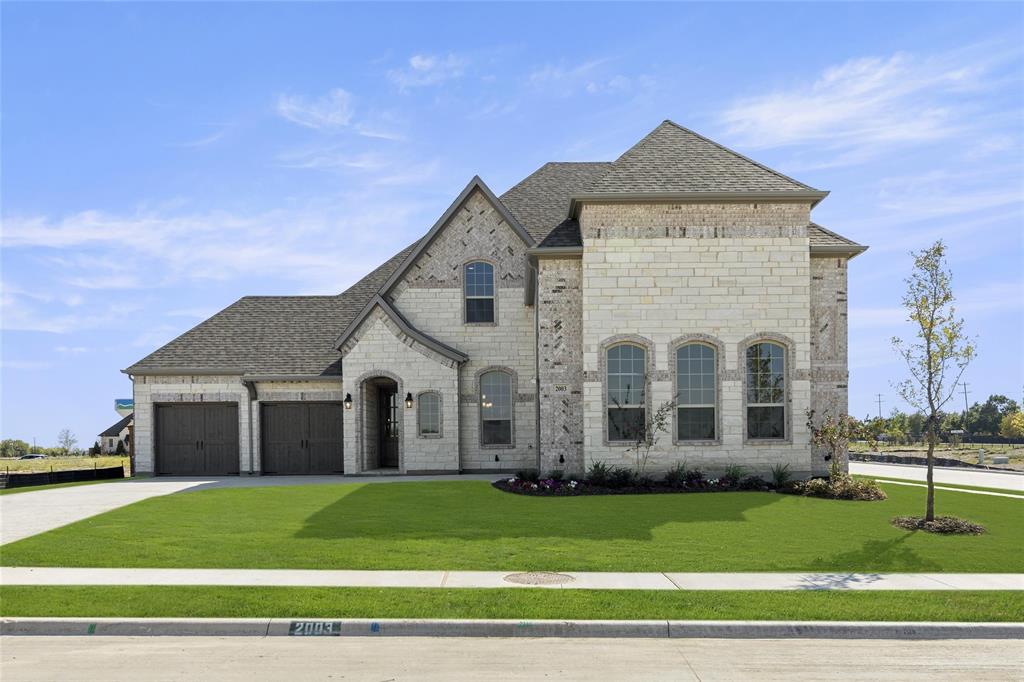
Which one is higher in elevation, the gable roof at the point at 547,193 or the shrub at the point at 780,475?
the gable roof at the point at 547,193

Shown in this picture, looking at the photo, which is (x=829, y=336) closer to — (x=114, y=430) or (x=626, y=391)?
(x=626, y=391)

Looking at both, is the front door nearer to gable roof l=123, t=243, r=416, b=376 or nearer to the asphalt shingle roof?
gable roof l=123, t=243, r=416, b=376

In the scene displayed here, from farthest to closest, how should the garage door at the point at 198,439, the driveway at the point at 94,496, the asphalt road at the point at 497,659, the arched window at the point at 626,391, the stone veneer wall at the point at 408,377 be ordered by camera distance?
the garage door at the point at 198,439 < the stone veneer wall at the point at 408,377 < the arched window at the point at 626,391 < the driveway at the point at 94,496 < the asphalt road at the point at 497,659

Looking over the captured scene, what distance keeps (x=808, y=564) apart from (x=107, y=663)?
29.6 ft

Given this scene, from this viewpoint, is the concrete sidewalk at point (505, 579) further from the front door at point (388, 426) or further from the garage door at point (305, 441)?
the front door at point (388, 426)

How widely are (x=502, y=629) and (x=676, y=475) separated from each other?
1225cm

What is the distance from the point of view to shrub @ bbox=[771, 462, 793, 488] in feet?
63.8

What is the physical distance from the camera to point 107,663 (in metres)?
7.24

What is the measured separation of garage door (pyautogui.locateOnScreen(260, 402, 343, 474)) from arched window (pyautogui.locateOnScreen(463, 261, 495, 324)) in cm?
573

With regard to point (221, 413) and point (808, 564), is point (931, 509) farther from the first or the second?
point (221, 413)

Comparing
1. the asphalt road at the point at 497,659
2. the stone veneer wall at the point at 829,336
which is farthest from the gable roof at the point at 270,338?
the asphalt road at the point at 497,659

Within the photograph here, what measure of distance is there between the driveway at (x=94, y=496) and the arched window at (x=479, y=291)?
5.42m

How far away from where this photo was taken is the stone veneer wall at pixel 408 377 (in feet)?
81.2

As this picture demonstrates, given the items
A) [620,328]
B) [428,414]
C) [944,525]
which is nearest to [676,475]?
[620,328]
